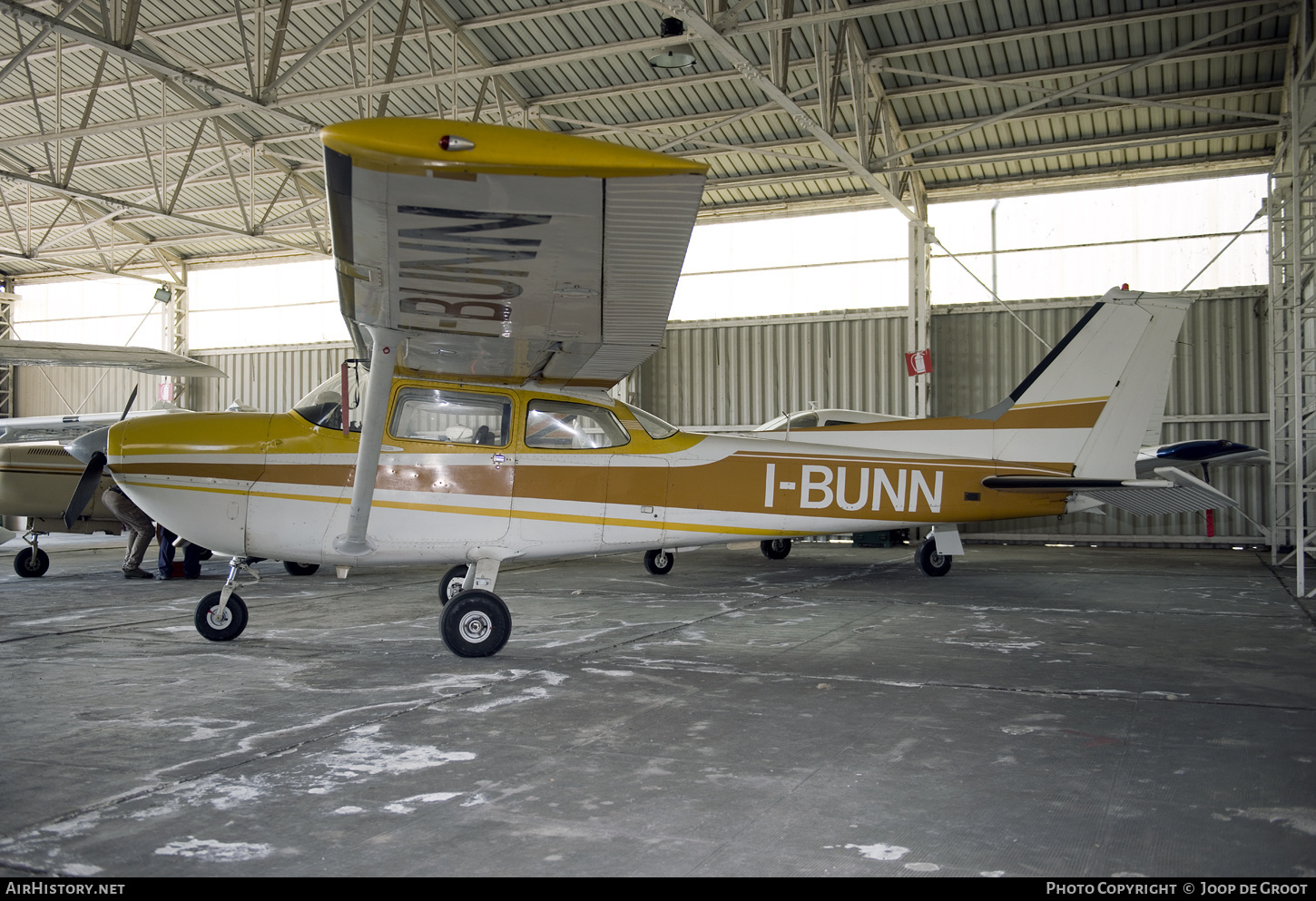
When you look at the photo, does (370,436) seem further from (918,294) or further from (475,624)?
(918,294)

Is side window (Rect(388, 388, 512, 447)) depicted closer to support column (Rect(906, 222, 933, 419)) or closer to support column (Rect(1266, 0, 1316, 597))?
support column (Rect(1266, 0, 1316, 597))

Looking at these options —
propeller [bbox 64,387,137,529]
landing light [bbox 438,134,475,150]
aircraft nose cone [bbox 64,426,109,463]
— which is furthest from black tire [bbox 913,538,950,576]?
landing light [bbox 438,134,475,150]

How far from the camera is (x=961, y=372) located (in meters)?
19.2

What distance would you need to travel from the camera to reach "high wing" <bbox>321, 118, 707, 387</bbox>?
3.45 meters

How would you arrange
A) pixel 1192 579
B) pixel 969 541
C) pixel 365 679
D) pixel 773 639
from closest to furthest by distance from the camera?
pixel 365 679, pixel 773 639, pixel 1192 579, pixel 969 541

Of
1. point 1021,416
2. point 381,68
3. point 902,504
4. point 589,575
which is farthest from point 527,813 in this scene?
point 381,68

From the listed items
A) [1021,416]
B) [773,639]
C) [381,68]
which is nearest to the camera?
[773,639]

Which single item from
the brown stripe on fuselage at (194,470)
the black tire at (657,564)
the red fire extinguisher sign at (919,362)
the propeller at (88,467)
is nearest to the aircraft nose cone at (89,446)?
the propeller at (88,467)

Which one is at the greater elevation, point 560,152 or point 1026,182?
point 1026,182

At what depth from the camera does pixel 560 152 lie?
3457mm

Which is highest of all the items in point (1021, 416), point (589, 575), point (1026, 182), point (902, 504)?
point (1026, 182)

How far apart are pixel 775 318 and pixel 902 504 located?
13.2 m

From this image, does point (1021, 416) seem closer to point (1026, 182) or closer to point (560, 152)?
point (560, 152)

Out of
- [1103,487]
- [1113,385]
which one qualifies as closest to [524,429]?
[1103,487]
